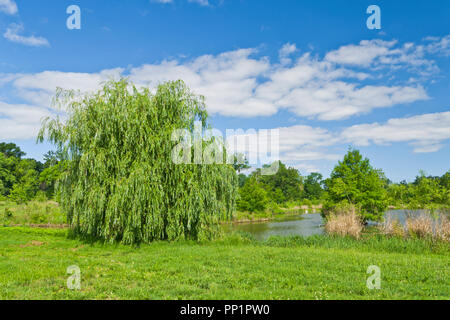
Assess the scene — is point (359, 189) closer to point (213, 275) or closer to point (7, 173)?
point (213, 275)

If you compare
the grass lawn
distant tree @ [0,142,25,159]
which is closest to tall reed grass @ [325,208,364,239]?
the grass lawn

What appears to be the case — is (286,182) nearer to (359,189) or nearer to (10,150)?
(359,189)

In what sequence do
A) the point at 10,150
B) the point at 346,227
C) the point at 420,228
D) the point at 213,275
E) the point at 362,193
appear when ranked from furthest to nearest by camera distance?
the point at 10,150
the point at 362,193
the point at 346,227
the point at 420,228
the point at 213,275

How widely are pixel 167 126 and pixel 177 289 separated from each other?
8045 mm

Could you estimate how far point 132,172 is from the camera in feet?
36.6

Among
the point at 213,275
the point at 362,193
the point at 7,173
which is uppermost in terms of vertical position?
the point at 7,173

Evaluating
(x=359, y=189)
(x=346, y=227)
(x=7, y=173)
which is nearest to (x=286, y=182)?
(x=359, y=189)

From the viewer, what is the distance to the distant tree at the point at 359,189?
28281 mm

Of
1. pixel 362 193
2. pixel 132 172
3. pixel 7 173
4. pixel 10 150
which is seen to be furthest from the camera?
pixel 10 150

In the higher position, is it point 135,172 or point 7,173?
point 7,173

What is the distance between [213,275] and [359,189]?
87.3 feet

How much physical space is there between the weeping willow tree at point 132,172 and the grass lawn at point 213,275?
4.48 ft

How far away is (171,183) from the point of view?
12422 millimetres

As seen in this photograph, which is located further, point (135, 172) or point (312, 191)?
point (312, 191)
